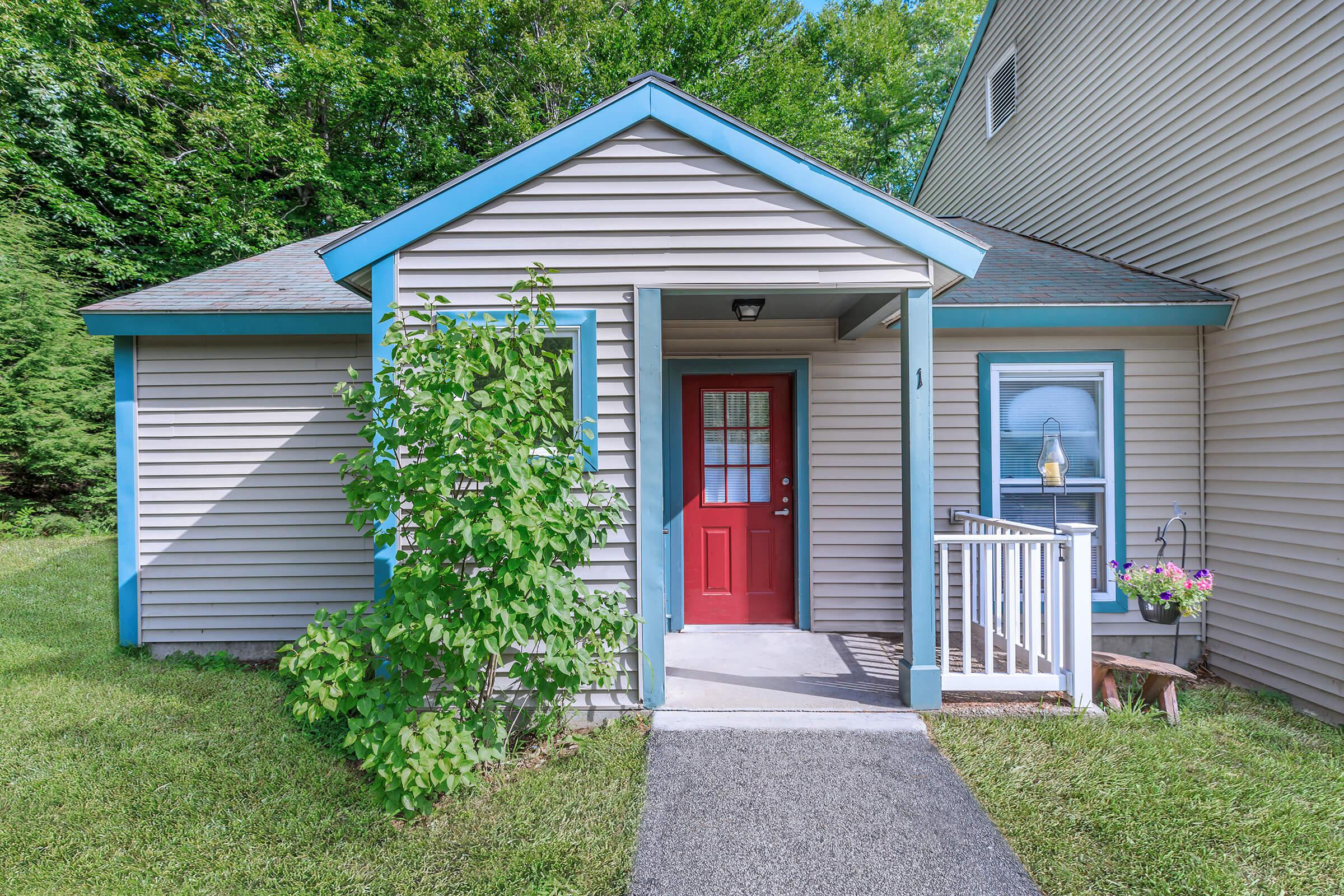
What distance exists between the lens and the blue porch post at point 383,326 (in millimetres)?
3422

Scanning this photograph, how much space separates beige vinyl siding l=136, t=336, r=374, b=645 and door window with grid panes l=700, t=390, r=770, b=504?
108 inches

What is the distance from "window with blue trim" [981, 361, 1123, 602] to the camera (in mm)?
4910

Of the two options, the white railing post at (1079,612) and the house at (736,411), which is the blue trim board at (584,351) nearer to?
the house at (736,411)

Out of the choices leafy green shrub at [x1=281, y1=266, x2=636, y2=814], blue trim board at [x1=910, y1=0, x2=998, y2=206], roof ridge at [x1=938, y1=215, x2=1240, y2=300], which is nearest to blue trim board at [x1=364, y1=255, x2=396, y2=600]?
leafy green shrub at [x1=281, y1=266, x2=636, y2=814]

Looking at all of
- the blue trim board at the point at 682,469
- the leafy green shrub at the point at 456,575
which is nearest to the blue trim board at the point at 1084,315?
the blue trim board at the point at 682,469

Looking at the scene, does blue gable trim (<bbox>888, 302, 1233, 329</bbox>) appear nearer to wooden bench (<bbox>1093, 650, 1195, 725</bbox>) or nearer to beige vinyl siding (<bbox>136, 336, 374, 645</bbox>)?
wooden bench (<bbox>1093, 650, 1195, 725</bbox>)

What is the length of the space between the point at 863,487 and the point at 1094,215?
12.7 ft

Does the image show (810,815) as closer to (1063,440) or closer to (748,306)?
(748,306)

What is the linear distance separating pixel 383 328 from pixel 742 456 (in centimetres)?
284

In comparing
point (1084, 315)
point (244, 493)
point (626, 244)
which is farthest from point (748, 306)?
point (244, 493)

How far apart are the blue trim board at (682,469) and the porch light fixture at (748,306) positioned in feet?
2.55

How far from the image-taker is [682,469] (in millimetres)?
5082

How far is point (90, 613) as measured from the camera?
5.71m

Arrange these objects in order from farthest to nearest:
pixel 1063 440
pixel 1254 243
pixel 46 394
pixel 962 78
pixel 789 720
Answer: pixel 46 394
pixel 962 78
pixel 1063 440
pixel 1254 243
pixel 789 720
